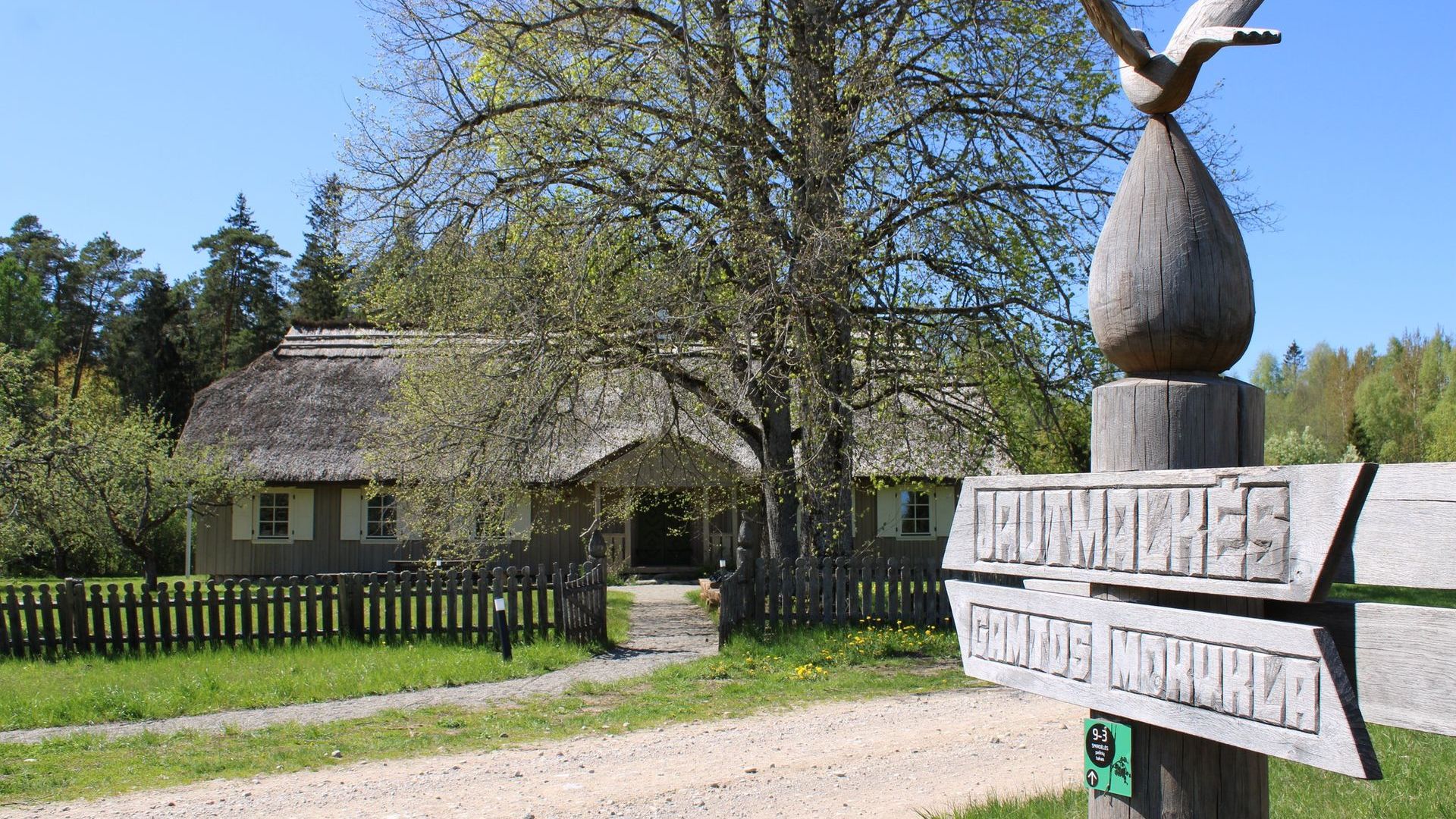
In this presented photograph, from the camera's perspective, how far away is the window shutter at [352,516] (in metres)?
25.4

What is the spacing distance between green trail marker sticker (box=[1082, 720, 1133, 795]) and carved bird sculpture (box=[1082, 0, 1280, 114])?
5.09 feet

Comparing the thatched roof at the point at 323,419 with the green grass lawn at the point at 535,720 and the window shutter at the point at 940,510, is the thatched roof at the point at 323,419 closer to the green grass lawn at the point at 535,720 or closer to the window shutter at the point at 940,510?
the window shutter at the point at 940,510

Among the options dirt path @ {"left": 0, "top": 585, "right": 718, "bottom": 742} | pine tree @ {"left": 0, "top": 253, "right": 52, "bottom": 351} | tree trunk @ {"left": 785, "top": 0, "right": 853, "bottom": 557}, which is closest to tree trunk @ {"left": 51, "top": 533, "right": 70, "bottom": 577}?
dirt path @ {"left": 0, "top": 585, "right": 718, "bottom": 742}

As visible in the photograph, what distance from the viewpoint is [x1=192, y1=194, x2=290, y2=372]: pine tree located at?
158 ft

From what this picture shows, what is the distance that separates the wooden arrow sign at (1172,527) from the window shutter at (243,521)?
25.6 metres

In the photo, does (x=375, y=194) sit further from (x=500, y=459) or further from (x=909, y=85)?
(x=909, y=85)

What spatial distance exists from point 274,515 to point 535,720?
63.0 ft

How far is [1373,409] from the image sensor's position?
57969mm

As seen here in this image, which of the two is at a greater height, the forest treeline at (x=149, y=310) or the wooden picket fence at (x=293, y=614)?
the forest treeline at (x=149, y=310)

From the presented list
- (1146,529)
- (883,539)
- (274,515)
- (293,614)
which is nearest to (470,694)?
(293,614)

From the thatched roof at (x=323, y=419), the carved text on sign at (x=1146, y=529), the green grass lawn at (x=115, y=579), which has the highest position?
the thatched roof at (x=323, y=419)

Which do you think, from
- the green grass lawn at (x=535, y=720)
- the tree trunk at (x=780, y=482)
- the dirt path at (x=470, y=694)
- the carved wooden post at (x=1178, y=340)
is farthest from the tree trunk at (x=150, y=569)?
the carved wooden post at (x=1178, y=340)

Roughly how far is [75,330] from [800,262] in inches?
2128

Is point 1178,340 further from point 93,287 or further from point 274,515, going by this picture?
point 93,287
